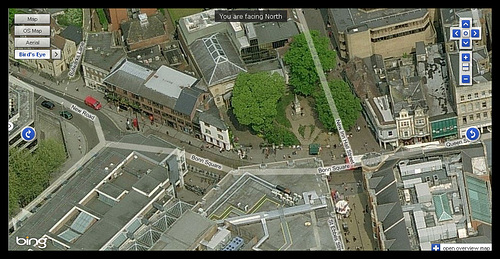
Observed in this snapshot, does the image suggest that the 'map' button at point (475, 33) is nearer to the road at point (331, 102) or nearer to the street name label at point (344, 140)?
the road at point (331, 102)

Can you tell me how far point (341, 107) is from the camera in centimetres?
18400

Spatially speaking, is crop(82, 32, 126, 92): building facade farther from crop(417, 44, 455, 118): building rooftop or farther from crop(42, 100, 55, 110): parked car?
crop(417, 44, 455, 118): building rooftop

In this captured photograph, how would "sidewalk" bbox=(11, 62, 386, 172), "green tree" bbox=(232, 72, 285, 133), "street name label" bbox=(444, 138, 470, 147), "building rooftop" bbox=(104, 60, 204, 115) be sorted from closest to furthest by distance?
"street name label" bbox=(444, 138, 470, 147) < "sidewalk" bbox=(11, 62, 386, 172) < "green tree" bbox=(232, 72, 285, 133) < "building rooftop" bbox=(104, 60, 204, 115)

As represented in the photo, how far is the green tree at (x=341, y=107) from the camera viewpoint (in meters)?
184

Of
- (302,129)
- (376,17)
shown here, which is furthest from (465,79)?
(302,129)

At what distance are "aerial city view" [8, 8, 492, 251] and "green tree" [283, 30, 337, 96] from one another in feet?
0.72

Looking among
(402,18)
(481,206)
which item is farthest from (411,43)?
(481,206)

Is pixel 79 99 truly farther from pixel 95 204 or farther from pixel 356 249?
pixel 356 249

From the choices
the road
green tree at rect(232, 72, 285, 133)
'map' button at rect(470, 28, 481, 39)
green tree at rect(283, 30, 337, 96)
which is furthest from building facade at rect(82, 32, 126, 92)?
'map' button at rect(470, 28, 481, 39)

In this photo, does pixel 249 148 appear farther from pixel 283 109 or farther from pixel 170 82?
pixel 170 82

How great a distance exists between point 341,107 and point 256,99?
11.5m

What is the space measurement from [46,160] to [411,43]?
55.4 m

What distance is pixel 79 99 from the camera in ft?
646

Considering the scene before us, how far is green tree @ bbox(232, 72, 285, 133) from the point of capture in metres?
184
